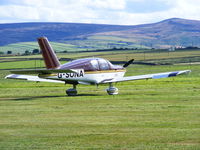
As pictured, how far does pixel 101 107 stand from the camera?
25812mm

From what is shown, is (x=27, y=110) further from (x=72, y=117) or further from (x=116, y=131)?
(x=116, y=131)

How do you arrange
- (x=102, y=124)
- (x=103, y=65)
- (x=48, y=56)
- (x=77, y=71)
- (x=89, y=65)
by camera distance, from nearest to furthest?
1. (x=102, y=124)
2. (x=77, y=71)
3. (x=48, y=56)
4. (x=89, y=65)
5. (x=103, y=65)

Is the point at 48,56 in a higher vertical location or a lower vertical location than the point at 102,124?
higher

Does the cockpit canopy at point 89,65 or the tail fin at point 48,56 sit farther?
the tail fin at point 48,56

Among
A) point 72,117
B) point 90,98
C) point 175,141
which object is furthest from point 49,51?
point 175,141

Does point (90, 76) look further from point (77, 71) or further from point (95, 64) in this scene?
point (77, 71)

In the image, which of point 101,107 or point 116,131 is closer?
point 116,131

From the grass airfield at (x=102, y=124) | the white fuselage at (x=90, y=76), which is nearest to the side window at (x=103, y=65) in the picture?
the white fuselage at (x=90, y=76)

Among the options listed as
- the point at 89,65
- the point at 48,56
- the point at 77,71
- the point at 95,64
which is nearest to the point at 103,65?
the point at 95,64

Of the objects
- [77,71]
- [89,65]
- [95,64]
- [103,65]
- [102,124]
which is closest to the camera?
[102,124]

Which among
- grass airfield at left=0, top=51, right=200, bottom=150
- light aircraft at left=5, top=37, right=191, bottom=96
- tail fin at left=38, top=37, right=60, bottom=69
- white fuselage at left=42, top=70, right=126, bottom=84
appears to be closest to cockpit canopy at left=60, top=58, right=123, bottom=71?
light aircraft at left=5, top=37, right=191, bottom=96

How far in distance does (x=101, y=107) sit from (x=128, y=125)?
6475 millimetres

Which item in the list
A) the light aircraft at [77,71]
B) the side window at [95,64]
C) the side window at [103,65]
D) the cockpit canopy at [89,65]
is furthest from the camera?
the side window at [103,65]

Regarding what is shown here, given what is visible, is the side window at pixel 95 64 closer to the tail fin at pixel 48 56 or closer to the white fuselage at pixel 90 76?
the white fuselage at pixel 90 76
